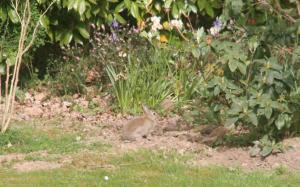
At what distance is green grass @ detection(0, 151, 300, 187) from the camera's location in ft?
21.9

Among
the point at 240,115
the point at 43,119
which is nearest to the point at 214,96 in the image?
the point at 240,115

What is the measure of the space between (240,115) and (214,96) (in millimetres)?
418

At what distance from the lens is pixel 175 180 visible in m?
6.74

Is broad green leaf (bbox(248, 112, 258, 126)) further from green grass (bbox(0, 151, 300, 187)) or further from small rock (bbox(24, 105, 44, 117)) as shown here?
small rock (bbox(24, 105, 44, 117))

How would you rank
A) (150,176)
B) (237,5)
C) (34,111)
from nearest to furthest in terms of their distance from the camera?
(150,176)
(237,5)
(34,111)

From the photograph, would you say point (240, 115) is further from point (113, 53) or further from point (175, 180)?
point (113, 53)

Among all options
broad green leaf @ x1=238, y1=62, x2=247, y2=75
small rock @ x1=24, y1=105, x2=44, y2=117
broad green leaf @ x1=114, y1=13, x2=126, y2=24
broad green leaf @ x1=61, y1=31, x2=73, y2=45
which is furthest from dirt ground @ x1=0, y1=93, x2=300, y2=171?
broad green leaf @ x1=114, y1=13, x2=126, y2=24

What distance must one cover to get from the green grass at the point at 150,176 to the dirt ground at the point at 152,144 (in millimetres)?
211

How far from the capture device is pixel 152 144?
782 cm

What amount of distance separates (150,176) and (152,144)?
96 centimetres

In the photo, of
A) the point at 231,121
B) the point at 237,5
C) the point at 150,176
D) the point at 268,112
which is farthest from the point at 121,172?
the point at 237,5

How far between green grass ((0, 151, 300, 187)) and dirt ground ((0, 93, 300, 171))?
21 centimetres

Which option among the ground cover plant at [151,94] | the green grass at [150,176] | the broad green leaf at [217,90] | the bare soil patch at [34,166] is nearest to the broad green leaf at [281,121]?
the ground cover plant at [151,94]

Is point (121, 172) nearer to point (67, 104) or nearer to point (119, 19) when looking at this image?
point (67, 104)
